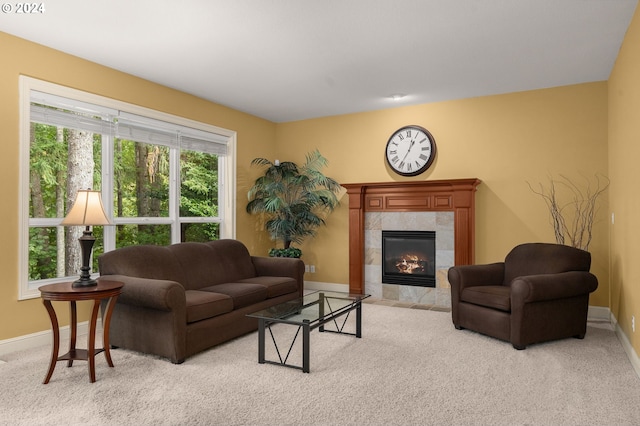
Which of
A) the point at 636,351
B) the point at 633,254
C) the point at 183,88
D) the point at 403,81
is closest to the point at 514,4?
the point at 403,81

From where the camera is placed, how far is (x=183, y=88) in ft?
16.7

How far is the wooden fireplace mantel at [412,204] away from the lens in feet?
17.6

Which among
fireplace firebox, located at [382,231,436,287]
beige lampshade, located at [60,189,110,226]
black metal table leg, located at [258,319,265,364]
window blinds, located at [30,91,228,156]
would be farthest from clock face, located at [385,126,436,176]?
beige lampshade, located at [60,189,110,226]

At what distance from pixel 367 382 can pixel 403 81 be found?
133 inches

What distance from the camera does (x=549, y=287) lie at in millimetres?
3666

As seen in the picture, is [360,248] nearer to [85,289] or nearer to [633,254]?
[633,254]

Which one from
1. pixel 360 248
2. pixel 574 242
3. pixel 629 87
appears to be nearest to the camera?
pixel 629 87

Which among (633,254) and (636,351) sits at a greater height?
(633,254)

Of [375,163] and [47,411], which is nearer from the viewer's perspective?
[47,411]

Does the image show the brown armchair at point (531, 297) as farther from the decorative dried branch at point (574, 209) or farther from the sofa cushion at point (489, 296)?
the decorative dried branch at point (574, 209)

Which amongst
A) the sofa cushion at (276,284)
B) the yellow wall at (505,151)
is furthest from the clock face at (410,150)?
the sofa cushion at (276,284)

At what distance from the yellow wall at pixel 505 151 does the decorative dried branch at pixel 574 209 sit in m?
0.08

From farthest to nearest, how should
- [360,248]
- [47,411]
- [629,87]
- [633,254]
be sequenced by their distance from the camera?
[360,248], [629,87], [633,254], [47,411]

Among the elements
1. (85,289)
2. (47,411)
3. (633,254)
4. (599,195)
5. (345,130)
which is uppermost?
(345,130)
